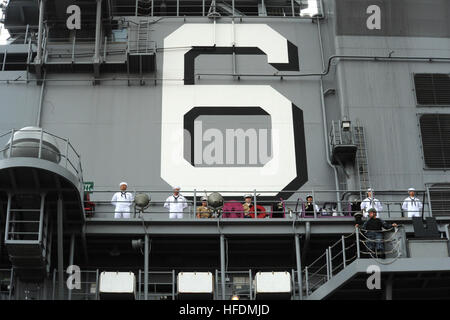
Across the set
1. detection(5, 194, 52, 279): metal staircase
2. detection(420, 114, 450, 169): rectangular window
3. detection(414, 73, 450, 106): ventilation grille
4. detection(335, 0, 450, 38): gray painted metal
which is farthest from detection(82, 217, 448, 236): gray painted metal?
detection(335, 0, 450, 38): gray painted metal

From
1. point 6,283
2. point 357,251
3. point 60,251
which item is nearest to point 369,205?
point 357,251

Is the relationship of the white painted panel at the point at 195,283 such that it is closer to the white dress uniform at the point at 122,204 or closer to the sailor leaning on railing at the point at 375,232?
the white dress uniform at the point at 122,204

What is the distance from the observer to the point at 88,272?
2336 cm

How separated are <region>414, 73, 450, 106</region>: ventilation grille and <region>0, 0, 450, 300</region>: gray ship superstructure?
52 millimetres

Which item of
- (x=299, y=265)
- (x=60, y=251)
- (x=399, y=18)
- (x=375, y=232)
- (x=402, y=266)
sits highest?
(x=399, y=18)

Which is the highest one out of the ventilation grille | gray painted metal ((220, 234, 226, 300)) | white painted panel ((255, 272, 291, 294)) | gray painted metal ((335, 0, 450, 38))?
gray painted metal ((335, 0, 450, 38))

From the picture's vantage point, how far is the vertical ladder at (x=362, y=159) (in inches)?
1008

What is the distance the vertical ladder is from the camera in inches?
1008

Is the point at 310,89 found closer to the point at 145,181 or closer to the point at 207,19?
the point at 207,19

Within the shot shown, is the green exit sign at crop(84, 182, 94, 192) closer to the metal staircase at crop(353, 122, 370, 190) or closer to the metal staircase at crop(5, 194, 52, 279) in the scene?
the metal staircase at crop(5, 194, 52, 279)

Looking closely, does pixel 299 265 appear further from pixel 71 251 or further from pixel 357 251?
pixel 71 251

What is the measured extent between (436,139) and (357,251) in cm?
736

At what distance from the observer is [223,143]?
87.8 feet

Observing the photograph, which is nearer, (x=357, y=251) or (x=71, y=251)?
(x=357, y=251)
